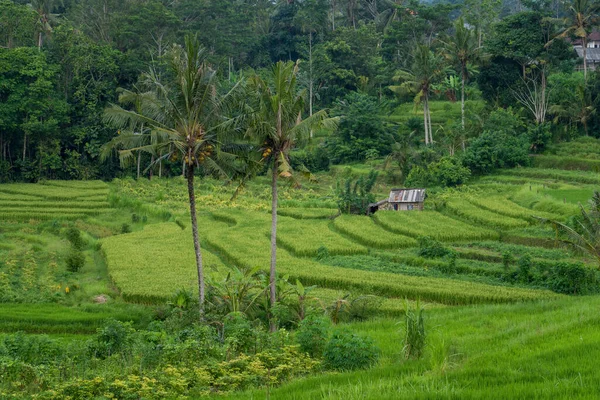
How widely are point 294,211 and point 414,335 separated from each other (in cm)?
2375

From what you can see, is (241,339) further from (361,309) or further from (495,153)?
(495,153)

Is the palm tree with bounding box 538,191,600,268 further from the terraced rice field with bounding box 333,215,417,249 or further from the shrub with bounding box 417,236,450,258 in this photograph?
the terraced rice field with bounding box 333,215,417,249

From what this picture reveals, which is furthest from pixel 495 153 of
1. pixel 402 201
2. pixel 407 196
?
pixel 402 201

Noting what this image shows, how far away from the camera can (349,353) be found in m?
12.0

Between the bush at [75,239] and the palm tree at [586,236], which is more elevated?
the palm tree at [586,236]

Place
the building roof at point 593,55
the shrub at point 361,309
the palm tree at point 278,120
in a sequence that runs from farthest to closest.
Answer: the building roof at point 593,55
the shrub at point 361,309
the palm tree at point 278,120

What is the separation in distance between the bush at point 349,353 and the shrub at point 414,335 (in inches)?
22.4

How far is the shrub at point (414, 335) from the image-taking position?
1184cm

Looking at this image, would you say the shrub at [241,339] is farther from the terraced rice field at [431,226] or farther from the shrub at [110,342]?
the terraced rice field at [431,226]

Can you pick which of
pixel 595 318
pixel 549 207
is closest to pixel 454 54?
pixel 549 207

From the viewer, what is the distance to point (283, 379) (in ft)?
38.4

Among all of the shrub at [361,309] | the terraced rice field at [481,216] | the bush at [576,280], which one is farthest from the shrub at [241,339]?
the terraced rice field at [481,216]

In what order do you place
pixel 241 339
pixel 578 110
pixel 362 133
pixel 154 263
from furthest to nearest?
pixel 362 133
pixel 578 110
pixel 154 263
pixel 241 339

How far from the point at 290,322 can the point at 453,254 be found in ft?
25.5
